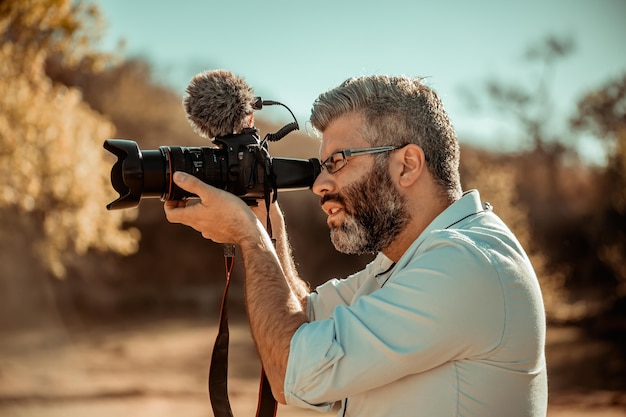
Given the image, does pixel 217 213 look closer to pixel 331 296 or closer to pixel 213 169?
pixel 213 169

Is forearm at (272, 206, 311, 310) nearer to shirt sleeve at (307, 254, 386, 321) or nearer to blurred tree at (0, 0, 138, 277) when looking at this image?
shirt sleeve at (307, 254, 386, 321)

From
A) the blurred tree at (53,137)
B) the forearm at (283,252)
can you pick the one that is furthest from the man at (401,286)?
the blurred tree at (53,137)

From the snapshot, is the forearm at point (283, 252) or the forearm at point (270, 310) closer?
the forearm at point (270, 310)

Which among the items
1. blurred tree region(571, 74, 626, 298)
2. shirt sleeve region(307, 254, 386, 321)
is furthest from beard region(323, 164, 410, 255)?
blurred tree region(571, 74, 626, 298)

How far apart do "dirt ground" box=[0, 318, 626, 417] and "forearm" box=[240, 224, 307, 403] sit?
7.46 meters

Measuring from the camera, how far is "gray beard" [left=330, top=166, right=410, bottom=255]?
1585 millimetres

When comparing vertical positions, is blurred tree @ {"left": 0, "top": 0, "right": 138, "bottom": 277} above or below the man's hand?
above

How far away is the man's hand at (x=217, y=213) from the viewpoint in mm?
1600

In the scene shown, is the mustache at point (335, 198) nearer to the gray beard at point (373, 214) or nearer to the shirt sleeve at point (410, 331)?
the gray beard at point (373, 214)

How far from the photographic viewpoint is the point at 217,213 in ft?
5.35

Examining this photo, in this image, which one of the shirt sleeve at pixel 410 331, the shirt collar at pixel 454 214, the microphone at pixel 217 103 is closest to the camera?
the shirt sleeve at pixel 410 331

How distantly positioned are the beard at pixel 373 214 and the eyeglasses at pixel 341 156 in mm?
39

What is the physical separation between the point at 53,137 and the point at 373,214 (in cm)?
704

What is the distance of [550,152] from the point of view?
703 inches
